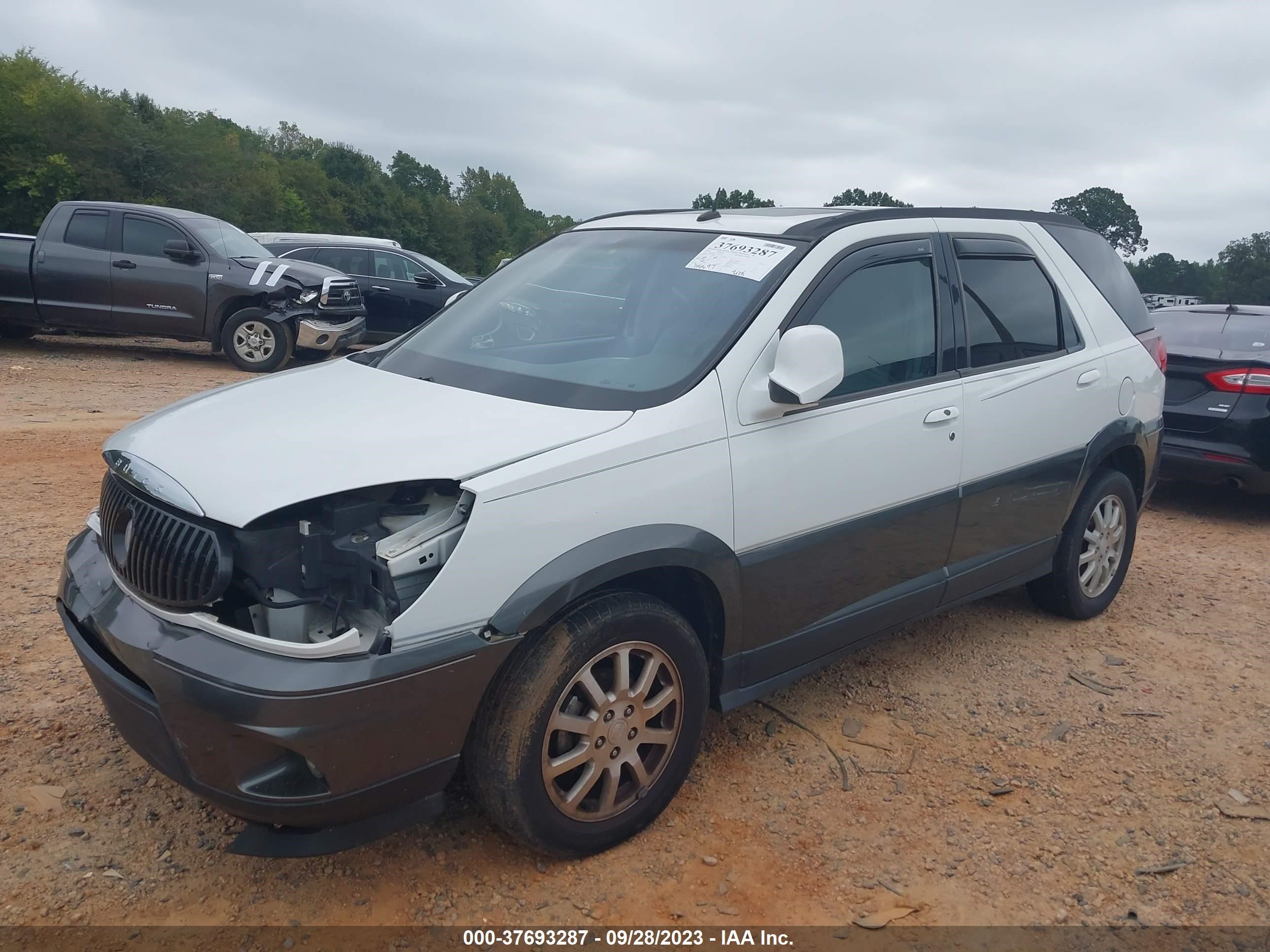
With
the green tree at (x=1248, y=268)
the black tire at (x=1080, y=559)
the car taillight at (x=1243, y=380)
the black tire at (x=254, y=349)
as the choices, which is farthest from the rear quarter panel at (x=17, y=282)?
the green tree at (x=1248, y=268)

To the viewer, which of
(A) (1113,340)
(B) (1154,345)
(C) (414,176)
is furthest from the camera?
(C) (414,176)

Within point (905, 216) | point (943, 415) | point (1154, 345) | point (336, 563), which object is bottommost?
point (336, 563)

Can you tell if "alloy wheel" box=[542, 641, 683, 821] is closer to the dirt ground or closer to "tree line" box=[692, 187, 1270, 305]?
the dirt ground

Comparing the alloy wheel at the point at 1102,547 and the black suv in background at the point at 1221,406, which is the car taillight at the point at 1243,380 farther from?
the alloy wheel at the point at 1102,547

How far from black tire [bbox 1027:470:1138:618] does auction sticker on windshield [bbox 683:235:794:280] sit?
7.07 feet

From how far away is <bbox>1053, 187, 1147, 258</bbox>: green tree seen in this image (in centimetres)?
3822

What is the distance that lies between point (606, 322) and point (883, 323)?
102 cm

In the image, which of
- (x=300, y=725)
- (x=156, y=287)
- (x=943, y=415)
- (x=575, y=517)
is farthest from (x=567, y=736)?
(x=156, y=287)

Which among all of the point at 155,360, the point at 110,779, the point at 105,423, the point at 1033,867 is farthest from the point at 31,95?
the point at 1033,867

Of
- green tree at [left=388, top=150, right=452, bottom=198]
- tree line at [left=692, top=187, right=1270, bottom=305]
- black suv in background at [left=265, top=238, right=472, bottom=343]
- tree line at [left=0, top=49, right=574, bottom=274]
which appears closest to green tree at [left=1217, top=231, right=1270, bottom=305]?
tree line at [left=692, top=187, right=1270, bottom=305]

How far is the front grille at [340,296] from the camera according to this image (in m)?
11.3

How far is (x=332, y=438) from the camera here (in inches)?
104

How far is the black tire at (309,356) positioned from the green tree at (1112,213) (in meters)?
32.4

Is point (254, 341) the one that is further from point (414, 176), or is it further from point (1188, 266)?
Result: point (414, 176)
